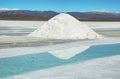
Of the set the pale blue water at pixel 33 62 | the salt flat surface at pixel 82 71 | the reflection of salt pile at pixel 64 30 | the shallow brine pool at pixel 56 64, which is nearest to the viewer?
the salt flat surface at pixel 82 71

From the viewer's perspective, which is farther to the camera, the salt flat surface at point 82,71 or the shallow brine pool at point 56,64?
the shallow brine pool at point 56,64

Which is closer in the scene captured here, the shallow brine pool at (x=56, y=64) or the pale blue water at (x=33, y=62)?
the shallow brine pool at (x=56, y=64)

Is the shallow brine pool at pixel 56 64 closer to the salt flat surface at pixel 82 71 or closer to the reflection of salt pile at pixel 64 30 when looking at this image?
the salt flat surface at pixel 82 71

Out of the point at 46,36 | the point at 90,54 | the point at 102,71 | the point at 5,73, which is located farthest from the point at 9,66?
the point at 46,36

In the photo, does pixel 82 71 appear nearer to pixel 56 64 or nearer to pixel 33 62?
pixel 56 64

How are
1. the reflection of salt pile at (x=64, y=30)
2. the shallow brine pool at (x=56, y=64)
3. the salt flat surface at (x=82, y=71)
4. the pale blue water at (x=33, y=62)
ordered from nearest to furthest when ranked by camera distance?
the salt flat surface at (x=82, y=71) < the shallow brine pool at (x=56, y=64) < the pale blue water at (x=33, y=62) < the reflection of salt pile at (x=64, y=30)

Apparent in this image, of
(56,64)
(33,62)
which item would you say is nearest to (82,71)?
A: (56,64)

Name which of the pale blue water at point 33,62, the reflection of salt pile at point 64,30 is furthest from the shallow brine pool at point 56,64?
the reflection of salt pile at point 64,30

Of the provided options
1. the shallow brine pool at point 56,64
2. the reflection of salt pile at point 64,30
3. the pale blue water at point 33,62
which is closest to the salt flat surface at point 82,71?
the shallow brine pool at point 56,64

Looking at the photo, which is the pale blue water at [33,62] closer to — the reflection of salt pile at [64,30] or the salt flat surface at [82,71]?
the salt flat surface at [82,71]
